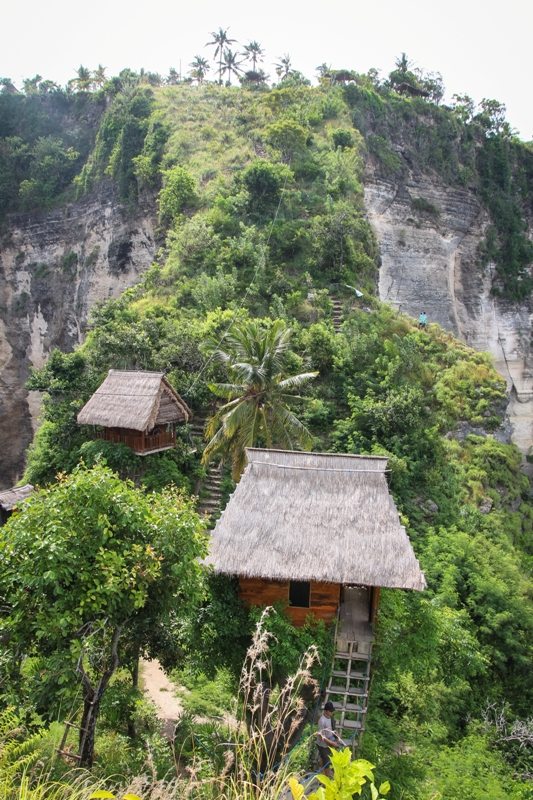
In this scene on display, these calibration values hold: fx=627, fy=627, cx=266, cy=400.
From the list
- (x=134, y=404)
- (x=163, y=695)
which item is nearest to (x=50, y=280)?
(x=134, y=404)

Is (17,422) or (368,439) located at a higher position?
(368,439)

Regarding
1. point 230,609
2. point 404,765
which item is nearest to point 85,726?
point 230,609

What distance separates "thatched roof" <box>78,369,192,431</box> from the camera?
675 inches

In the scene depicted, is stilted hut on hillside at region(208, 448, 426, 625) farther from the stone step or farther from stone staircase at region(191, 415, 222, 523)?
stone staircase at region(191, 415, 222, 523)

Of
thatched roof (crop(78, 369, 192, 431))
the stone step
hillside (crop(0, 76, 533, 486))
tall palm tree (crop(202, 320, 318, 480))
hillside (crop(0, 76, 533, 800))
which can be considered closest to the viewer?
the stone step

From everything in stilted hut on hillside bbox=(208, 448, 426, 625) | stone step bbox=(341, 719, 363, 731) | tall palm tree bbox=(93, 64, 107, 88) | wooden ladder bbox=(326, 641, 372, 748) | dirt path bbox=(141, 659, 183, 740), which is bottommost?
dirt path bbox=(141, 659, 183, 740)

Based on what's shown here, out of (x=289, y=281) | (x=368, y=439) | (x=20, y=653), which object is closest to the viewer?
(x=20, y=653)

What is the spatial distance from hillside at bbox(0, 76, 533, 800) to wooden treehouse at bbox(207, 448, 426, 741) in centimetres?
69

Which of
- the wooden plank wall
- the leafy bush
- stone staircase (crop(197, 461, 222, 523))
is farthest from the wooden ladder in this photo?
the leafy bush

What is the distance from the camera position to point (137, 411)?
56.4 ft

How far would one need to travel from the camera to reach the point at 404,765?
Answer: 10859mm

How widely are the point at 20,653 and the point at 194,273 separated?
66.0 ft

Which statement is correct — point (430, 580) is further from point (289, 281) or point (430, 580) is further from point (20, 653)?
point (289, 281)

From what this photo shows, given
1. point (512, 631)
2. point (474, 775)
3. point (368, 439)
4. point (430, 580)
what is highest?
point (368, 439)
